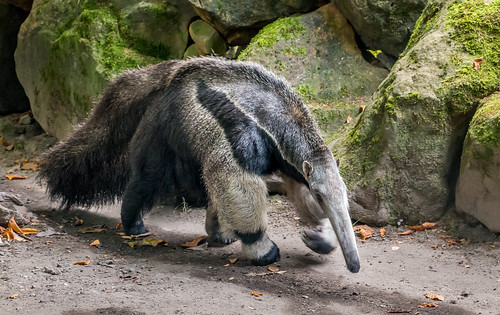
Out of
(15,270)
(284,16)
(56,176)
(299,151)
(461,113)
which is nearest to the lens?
(15,270)

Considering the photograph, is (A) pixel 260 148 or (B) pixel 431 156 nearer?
(A) pixel 260 148

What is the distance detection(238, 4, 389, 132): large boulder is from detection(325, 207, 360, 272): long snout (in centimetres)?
299

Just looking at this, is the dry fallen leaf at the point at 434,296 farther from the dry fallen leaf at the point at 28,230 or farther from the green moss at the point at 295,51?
the green moss at the point at 295,51

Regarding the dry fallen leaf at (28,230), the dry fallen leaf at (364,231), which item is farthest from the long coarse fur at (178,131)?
the dry fallen leaf at (364,231)

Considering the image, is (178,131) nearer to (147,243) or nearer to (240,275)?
(147,243)

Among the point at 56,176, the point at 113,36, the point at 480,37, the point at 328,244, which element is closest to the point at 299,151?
the point at 328,244

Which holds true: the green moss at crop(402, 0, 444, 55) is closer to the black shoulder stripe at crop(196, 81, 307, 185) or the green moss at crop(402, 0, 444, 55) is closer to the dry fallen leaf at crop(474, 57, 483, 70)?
the dry fallen leaf at crop(474, 57, 483, 70)

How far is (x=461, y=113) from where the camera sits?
6.90 metres

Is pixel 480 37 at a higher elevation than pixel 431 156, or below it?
higher

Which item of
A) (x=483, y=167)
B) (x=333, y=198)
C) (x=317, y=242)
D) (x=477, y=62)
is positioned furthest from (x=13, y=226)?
(x=477, y=62)

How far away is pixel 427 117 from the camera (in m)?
6.98

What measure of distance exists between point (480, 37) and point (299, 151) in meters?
2.57

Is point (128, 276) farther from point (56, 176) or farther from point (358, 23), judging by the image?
point (358, 23)

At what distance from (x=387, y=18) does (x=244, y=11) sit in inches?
82.2
